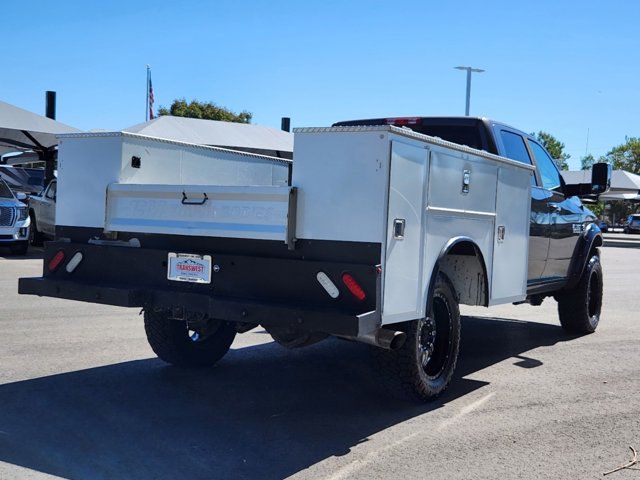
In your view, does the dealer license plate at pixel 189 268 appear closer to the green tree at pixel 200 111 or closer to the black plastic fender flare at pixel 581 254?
the black plastic fender flare at pixel 581 254

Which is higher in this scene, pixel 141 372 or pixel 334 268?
pixel 334 268

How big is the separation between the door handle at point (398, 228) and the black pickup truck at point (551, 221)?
2468 millimetres

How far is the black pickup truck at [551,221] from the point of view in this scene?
6.94m

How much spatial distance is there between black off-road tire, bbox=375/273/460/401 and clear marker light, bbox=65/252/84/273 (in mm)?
2276

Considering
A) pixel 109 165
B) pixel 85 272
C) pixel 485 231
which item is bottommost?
pixel 85 272

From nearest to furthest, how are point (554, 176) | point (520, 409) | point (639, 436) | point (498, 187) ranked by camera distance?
point (639, 436) → point (520, 409) → point (498, 187) → point (554, 176)

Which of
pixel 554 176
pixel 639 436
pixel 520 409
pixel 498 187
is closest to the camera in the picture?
pixel 639 436

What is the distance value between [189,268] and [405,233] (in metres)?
1.50

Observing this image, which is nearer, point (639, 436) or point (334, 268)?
point (334, 268)

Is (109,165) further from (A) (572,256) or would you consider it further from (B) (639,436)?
(A) (572,256)

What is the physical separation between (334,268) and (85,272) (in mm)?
2062

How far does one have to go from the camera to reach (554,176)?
26.6ft

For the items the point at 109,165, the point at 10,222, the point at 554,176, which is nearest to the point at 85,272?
the point at 109,165

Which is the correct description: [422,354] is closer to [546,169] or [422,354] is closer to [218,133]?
[546,169]
